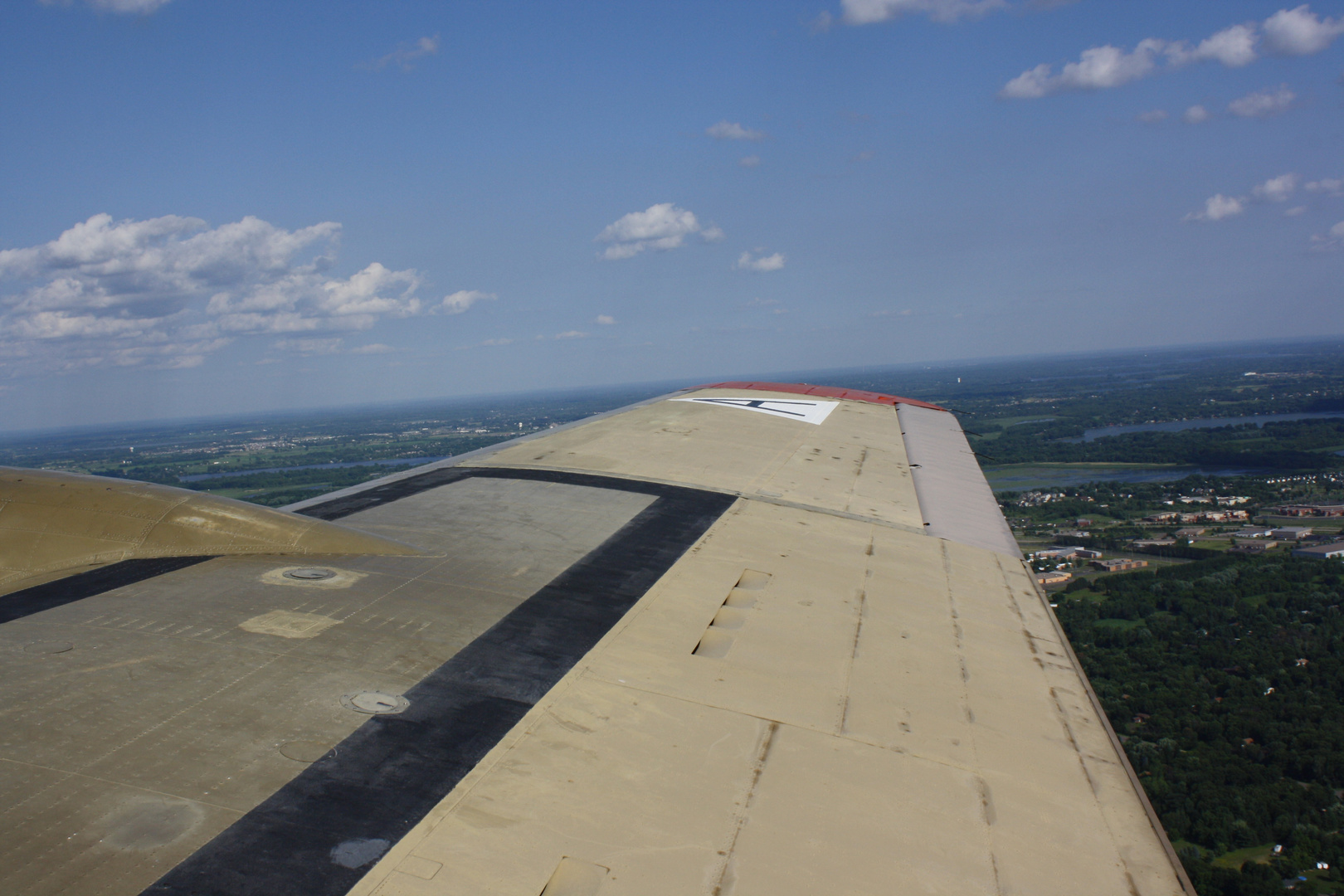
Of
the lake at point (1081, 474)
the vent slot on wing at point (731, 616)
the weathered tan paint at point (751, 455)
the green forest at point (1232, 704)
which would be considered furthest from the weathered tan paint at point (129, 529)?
the lake at point (1081, 474)

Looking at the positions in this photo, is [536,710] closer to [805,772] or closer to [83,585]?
[805,772]

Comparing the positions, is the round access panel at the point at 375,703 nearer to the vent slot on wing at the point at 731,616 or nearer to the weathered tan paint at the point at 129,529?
→ the vent slot on wing at the point at 731,616

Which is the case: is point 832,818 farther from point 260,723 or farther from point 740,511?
point 740,511

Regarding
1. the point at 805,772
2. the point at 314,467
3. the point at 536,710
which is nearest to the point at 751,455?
the point at 536,710

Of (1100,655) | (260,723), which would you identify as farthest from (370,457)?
(260,723)

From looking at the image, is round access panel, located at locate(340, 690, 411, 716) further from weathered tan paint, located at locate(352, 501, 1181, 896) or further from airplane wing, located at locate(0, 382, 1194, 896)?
weathered tan paint, located at locate(352, 501, 1181, 896)

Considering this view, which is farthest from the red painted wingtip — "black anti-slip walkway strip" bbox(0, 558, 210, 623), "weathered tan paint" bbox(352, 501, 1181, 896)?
"black anti-slip walkway strip" bbox(0, 558, 210, 623)
